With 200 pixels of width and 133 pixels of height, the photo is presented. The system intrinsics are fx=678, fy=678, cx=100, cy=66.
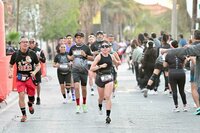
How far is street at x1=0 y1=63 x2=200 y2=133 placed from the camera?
12.6 meters

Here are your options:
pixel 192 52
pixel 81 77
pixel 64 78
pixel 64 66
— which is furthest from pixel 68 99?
pixel 192 52

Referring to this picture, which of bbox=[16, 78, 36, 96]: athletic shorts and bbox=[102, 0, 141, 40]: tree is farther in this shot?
bbox=[102, 0, 141, 40]: tree

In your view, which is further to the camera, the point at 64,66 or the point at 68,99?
the point at 68,99

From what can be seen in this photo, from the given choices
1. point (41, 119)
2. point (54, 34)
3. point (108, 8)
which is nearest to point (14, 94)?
point (41, 119)

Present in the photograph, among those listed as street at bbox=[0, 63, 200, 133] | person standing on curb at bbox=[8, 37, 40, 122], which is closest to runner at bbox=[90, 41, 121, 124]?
street at bbox=[0, 63, 200, 133]

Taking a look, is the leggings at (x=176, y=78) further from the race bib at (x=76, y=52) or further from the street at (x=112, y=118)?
the race bib at (x=76, y=52)

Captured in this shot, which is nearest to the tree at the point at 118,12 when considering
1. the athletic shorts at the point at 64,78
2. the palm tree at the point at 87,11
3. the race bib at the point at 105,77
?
the palm tree at the point at 87,11

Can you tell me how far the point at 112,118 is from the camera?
47.3 feet

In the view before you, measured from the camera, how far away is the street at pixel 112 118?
12.6 metres

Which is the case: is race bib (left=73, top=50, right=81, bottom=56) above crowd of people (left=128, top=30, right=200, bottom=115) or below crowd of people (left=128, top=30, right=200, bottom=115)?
above

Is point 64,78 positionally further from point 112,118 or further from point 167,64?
point 112,118

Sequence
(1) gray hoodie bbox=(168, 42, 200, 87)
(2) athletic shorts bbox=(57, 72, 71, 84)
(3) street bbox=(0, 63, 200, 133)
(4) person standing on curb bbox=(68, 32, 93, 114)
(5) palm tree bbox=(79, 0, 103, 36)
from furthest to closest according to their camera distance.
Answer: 1. (5) palm tree bbox=(79, 0, 103, 36)
2. (2) athletic shorts bbox=(57, 72, 71, 84)
3. (4) person standing on curb bbox=(68, 32, 93, 114)
4. (3) street bbox=(0, 63, 200, 133)
5. (1) gray hoodie bbox=(168, 42, 200, 87)

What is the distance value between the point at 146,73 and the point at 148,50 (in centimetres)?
94

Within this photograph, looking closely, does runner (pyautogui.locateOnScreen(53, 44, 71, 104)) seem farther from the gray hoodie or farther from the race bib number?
the gray hoodie
